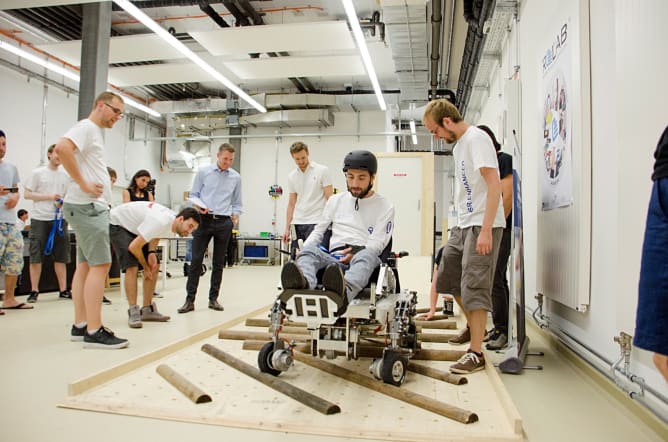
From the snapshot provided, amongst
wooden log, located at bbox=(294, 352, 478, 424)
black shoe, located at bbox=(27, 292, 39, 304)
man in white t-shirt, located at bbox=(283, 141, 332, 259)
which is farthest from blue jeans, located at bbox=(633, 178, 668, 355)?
black shoe, located at bbox=(27, 292, 39, 304)

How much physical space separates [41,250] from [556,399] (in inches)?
198

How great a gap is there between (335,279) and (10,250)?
4.00 metres

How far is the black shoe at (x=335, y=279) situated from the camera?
215cm

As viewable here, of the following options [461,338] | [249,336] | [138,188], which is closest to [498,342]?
[461,338]

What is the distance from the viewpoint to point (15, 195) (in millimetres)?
4496

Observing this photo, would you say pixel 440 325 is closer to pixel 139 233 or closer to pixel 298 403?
Result: pixel 298 403

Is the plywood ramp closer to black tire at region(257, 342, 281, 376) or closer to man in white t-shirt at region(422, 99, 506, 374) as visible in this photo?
black tire at region(257, 342, 281, 376)

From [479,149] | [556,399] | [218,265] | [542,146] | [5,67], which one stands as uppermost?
[5,67]

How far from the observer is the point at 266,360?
2385 millimetres

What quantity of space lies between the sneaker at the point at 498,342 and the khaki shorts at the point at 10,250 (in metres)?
4.42

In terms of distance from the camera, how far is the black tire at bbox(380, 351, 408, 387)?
2236 mm

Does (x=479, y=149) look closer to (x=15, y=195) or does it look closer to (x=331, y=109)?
(x=15, y=195)

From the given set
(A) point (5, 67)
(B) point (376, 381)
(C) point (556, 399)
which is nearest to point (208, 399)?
(B) point (376, 381)

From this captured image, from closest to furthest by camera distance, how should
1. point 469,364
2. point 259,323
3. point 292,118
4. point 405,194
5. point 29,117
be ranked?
point 469,364 → point 259,323 → point 29,117 → point 405,194 → point 292,118
